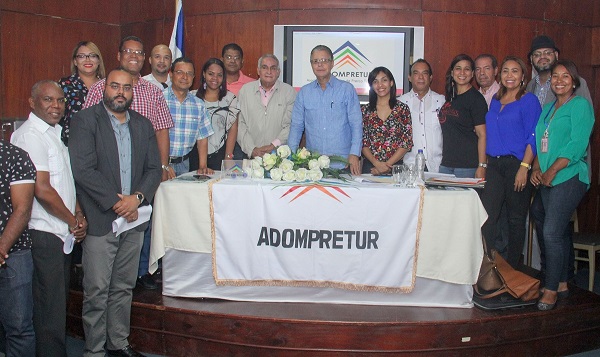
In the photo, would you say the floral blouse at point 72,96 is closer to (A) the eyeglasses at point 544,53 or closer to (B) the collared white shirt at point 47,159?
(B) the collared white shirt at point 47,159

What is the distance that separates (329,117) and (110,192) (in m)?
1.90

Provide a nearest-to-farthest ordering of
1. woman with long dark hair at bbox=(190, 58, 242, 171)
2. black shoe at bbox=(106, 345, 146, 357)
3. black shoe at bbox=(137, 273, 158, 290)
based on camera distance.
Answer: black shoe at bbox=(106, 345, 146, 357) → black shoe at bbox=(137, 273, 158, 290) → woman with long dark hair at bbox=(190, 58, 242, 171)

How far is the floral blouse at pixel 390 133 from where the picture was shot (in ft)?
14.7

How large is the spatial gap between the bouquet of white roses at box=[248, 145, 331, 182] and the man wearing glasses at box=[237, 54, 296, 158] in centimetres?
108

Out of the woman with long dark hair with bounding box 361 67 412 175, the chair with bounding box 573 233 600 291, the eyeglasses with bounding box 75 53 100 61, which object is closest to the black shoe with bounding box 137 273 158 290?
the eyeglasses with bounding box 75 53 100 61

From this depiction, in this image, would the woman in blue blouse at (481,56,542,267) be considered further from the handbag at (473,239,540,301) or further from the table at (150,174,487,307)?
the table at (150,174,487,307)

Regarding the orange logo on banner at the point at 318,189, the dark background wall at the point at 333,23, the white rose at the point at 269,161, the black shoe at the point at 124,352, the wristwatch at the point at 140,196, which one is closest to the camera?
the wristwatch at the point at 140,196

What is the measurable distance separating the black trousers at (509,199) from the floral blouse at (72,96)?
113 inches

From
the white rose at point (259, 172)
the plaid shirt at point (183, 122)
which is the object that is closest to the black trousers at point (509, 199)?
the white rose at point (259, 172)

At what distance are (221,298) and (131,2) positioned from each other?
162 inches

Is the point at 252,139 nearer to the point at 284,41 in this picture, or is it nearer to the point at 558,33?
the point at 284,41

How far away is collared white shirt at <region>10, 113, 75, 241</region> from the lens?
2846mm

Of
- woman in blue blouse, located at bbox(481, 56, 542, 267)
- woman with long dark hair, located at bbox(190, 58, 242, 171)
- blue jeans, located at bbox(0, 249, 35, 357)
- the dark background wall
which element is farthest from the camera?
the dark background wall

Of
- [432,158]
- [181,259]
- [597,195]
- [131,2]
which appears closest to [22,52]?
[131,2]
